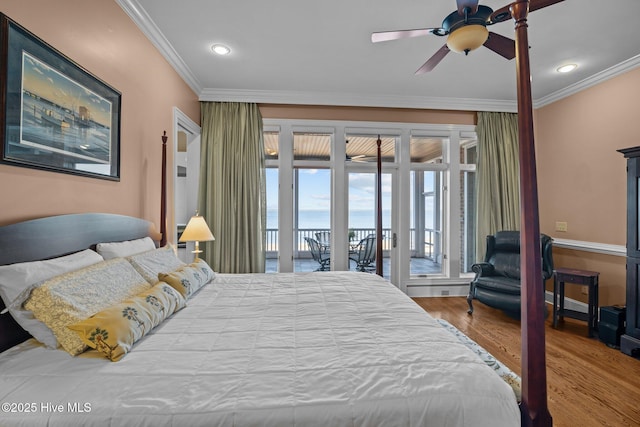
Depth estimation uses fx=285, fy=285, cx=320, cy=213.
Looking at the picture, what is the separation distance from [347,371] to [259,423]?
0.36 metres

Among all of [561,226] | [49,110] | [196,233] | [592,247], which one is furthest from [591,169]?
[49,110]

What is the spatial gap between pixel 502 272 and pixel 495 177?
1.42m

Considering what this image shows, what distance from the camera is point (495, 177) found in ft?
14.0

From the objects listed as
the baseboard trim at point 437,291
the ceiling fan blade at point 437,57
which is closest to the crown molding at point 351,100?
the ceiling fan blade at point 437,57

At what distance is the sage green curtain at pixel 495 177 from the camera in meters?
4.25

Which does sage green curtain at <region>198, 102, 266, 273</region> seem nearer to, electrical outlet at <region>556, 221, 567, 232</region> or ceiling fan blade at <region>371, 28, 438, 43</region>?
ceiling fan blade at <region>371, 28, 438, 43</region>

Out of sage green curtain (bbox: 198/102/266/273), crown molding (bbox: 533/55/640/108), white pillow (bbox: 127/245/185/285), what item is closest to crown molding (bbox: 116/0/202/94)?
sage green curtain (bbox: 198/102/266/273)

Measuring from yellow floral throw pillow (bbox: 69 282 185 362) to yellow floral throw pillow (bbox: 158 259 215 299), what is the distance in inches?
9.4

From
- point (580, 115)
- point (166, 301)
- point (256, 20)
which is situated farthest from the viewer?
point (580, 115)

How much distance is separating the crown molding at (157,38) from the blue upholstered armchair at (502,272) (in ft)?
14.2

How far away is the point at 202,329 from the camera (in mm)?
1461

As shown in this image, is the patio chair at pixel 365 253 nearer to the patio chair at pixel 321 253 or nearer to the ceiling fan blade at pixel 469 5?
the patio chair at pixel 321 253

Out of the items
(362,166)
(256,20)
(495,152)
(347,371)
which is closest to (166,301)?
(347,371)

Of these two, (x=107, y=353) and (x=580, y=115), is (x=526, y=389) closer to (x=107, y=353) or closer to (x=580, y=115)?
(x=107, y=353)
